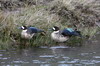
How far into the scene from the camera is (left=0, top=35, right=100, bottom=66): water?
10.0 metres

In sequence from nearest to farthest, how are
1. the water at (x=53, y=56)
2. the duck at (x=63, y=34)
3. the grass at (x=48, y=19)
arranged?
the water at (x=53, y=56)
the grass at (x=48, y=19)
the duck at (x=63, y=34)

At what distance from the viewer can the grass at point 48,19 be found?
11.9m

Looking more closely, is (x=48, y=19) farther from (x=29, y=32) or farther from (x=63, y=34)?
(x=29, y=32)

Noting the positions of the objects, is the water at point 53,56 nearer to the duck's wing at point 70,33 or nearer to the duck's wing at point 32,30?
the duck's wing at point 70,33

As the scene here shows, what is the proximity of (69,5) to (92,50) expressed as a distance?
309 centimetres

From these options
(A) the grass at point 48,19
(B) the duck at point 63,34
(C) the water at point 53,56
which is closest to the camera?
(C) the water at point 53,56

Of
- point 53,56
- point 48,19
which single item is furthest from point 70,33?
point 53,56

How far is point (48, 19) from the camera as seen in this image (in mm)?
13039

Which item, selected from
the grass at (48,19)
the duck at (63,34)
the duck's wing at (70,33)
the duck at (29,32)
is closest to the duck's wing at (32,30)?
the duck at (29,32)

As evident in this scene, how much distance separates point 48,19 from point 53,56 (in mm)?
2490

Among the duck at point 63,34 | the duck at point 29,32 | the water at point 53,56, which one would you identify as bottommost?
the water at point 53,56

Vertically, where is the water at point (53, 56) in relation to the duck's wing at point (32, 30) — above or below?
below

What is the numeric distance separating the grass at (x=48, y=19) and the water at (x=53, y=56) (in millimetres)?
496

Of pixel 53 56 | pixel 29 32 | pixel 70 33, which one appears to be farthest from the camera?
pixel 70 33
